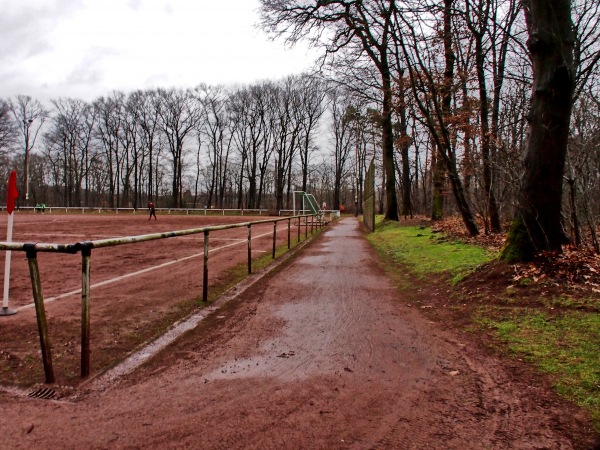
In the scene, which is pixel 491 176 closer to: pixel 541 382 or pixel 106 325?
pixel 541 382

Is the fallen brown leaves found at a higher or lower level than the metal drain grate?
higher

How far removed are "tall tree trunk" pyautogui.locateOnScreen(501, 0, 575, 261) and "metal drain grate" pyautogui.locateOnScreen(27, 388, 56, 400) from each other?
5633mm

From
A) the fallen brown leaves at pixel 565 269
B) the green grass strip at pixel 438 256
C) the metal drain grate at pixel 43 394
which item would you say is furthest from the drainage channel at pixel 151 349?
the fallen brown leaves at pixel 565 269

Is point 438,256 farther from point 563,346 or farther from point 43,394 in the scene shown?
point 43,394

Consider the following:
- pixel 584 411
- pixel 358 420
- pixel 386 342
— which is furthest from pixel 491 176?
pixel 358 420

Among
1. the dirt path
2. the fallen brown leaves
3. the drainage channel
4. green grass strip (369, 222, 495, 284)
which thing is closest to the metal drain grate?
the dirt path

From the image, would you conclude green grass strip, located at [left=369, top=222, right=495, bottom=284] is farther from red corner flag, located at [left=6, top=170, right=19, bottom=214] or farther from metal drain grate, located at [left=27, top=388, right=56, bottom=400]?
red corner flag, located at [left=6, top=170, right=19, bottom=214]

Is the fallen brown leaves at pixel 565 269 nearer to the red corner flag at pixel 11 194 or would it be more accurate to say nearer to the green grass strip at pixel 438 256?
the green grass strip at pixel 438 256

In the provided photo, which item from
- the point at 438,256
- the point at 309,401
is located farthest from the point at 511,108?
the point at 309,401

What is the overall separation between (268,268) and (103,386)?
5.32 meters

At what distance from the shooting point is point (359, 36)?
1619 cm

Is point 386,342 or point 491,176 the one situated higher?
point 491,176

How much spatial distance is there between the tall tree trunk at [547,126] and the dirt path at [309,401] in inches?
100

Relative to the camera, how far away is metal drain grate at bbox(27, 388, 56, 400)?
2.57 m
